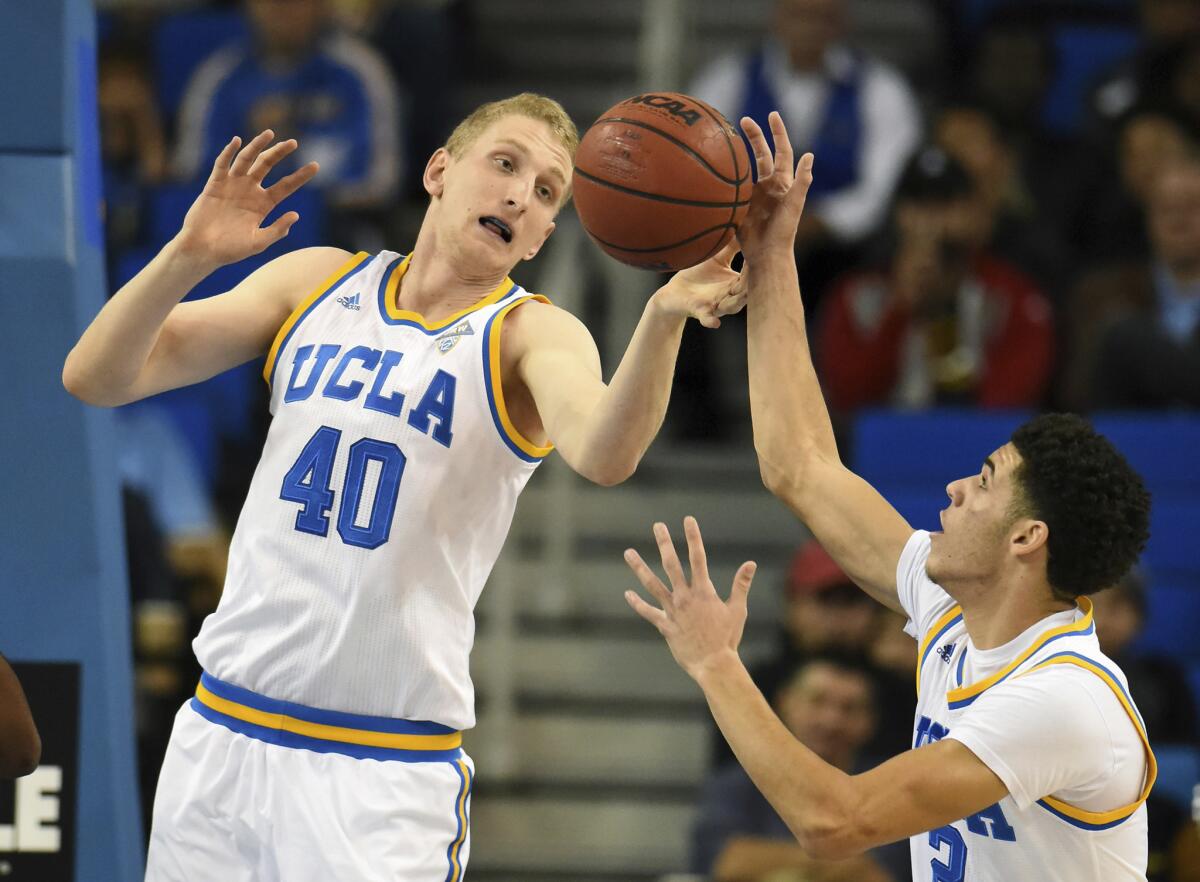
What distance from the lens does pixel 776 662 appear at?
669 cm

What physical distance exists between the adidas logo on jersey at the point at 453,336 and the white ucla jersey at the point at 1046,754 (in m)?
1.22

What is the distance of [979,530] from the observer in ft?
13.0

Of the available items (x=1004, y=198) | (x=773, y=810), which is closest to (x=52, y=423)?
(x=773, y=810)

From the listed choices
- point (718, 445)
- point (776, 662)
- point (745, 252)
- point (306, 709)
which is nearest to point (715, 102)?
point (718, 445)

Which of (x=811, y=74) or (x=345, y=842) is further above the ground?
(x=811, y=74)

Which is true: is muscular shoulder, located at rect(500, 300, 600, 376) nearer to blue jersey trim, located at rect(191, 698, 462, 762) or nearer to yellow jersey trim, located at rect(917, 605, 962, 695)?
blue jersey trim, located at rect(191, 698, 462, 762)

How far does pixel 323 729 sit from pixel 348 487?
51 cm

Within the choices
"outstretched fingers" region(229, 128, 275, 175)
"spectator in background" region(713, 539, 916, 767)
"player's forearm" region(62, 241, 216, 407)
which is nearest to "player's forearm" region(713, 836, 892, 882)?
"spectator in background" region(713, 539, 916, 767)

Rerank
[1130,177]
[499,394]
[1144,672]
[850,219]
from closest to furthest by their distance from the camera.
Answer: [499,394], [1144,672], [850,219], [1130,177]

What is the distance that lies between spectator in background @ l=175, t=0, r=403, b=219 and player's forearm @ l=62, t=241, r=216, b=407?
17.7ft

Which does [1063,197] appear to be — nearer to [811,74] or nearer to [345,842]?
[811,74]

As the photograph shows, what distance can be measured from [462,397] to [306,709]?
74 centimetres

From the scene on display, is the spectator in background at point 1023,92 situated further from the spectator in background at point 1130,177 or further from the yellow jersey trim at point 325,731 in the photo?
the yellow jersey trim at point 325,731

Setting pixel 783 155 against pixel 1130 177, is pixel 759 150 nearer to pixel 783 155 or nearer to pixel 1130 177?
pixel 783 155
